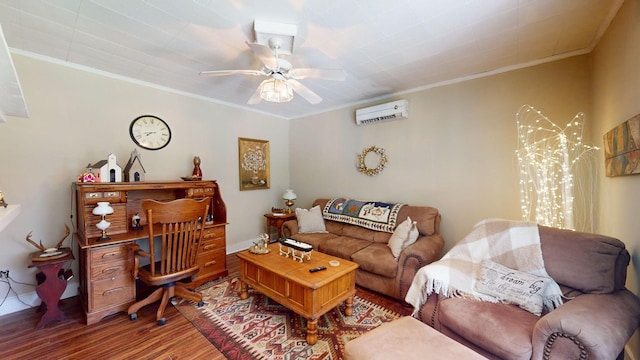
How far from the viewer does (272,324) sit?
2.14 meters

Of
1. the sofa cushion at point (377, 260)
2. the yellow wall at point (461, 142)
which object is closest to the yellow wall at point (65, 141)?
the yellow wall at point (461, 142)

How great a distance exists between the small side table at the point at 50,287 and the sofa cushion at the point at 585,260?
396 cm

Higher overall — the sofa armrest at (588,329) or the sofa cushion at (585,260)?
the sofa cushion at (585,260)

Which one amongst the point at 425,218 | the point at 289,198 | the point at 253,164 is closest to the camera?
the point at 425,218

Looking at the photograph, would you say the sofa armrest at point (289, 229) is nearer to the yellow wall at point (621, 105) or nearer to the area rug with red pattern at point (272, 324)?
the area rug with red pattern at point (272, 324)

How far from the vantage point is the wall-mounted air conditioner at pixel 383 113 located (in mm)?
3273

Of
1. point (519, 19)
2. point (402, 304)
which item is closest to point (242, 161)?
point (402, 304)

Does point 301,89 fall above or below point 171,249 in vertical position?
above

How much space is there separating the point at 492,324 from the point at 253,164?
3765 millimetres

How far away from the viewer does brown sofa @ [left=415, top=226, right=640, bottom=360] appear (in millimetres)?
1169

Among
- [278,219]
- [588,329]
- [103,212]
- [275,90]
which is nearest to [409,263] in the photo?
[588,329]

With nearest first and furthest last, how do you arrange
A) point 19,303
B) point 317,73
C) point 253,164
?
point 317,73, point 19,303, point 253,164

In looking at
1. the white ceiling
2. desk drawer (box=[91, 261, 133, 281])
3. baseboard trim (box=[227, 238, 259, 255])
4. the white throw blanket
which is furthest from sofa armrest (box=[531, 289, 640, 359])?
baseboard trim (box=[227, 238, 259, 255])

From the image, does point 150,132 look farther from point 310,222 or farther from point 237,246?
point 310,222
